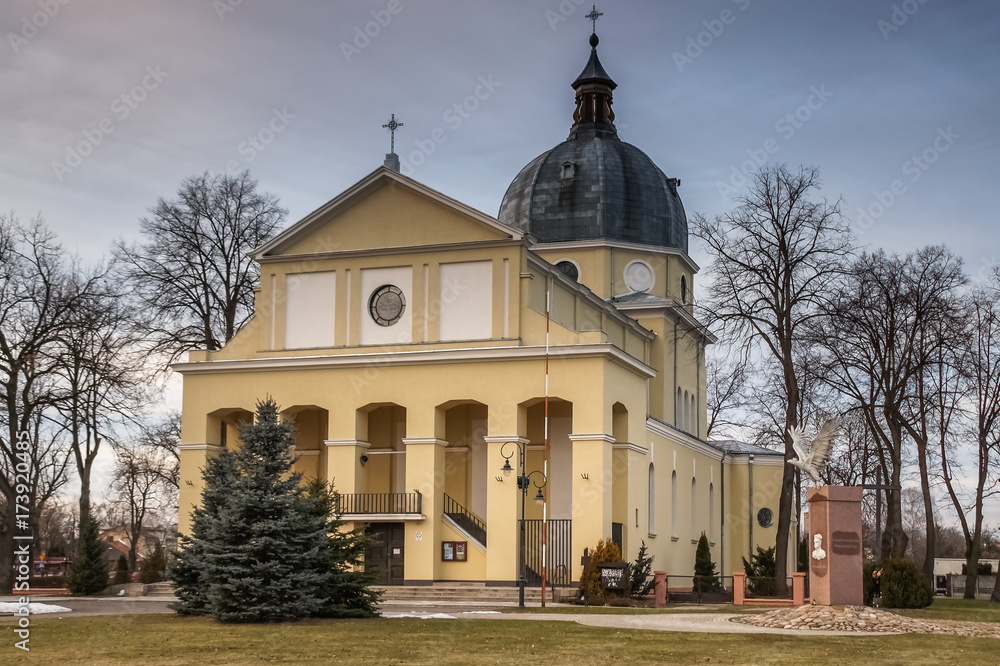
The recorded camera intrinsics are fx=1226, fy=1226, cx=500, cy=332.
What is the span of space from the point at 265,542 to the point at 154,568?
22684mm

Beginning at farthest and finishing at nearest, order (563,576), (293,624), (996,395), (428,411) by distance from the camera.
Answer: (996,395)
(428,411)
(563,576)
(293,624)

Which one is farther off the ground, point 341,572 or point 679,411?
point 679,411

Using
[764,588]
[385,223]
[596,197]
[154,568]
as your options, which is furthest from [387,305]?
[764,588]

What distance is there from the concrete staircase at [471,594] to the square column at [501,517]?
0.85 m

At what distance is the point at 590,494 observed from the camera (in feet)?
120

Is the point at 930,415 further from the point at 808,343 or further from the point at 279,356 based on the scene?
the point at 279,356

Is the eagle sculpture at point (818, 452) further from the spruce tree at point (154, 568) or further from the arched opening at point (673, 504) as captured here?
the spruce tree at point (154, 568)

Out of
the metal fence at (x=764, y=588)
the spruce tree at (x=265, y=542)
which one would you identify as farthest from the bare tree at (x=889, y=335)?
the spruce tree at (x=265, y=542)

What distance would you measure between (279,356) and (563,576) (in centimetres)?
1209

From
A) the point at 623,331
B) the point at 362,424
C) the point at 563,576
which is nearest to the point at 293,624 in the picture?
the point at 563,576

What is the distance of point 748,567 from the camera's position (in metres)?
48.1

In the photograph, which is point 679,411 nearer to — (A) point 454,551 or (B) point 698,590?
(B) point 698,590

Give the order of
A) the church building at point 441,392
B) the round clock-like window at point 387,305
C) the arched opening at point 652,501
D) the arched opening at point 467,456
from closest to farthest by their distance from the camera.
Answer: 1. the church building at point 441,392
2. the round clock-like window at point 387,305
3. the arched opening at point 467,456
4. the arched opening at point 652,501

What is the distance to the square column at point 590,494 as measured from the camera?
3638 cm
